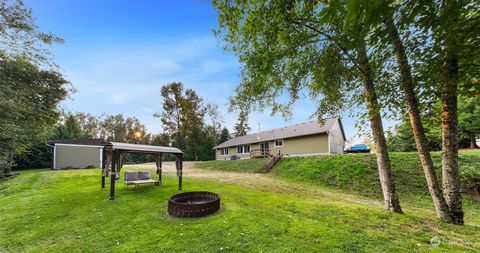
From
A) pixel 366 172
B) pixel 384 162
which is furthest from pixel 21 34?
pixel 366 172

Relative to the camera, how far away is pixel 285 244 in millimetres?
4004

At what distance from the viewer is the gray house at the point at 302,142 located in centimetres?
2034

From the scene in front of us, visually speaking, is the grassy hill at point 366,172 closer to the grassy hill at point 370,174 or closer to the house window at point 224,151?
the grassy hill at point 370,174

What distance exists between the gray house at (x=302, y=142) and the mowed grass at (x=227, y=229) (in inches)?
577

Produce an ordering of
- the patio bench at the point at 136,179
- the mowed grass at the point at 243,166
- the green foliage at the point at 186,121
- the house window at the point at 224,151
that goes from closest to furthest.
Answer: the patio bench at the point at 136,179 < the mowed grass at the point at 243,166 < the house window at the point at 224,151 < the green foliage at the point at 186,121

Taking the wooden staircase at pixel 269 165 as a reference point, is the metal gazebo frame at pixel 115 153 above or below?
above

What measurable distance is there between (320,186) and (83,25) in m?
15.3

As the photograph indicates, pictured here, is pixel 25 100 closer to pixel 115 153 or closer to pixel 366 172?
pixel 115 153

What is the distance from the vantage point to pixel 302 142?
22.1m

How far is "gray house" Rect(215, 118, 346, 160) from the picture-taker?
20.3 m

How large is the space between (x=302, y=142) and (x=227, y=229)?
18873 mm

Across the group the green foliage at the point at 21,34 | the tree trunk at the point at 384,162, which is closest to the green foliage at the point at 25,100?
the green foliage at the point at 21,34

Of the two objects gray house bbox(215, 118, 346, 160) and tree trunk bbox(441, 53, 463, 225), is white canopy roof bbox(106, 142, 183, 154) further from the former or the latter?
gray house bbox(215, 118, 346, 160)

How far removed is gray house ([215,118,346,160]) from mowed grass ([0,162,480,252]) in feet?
48.1
